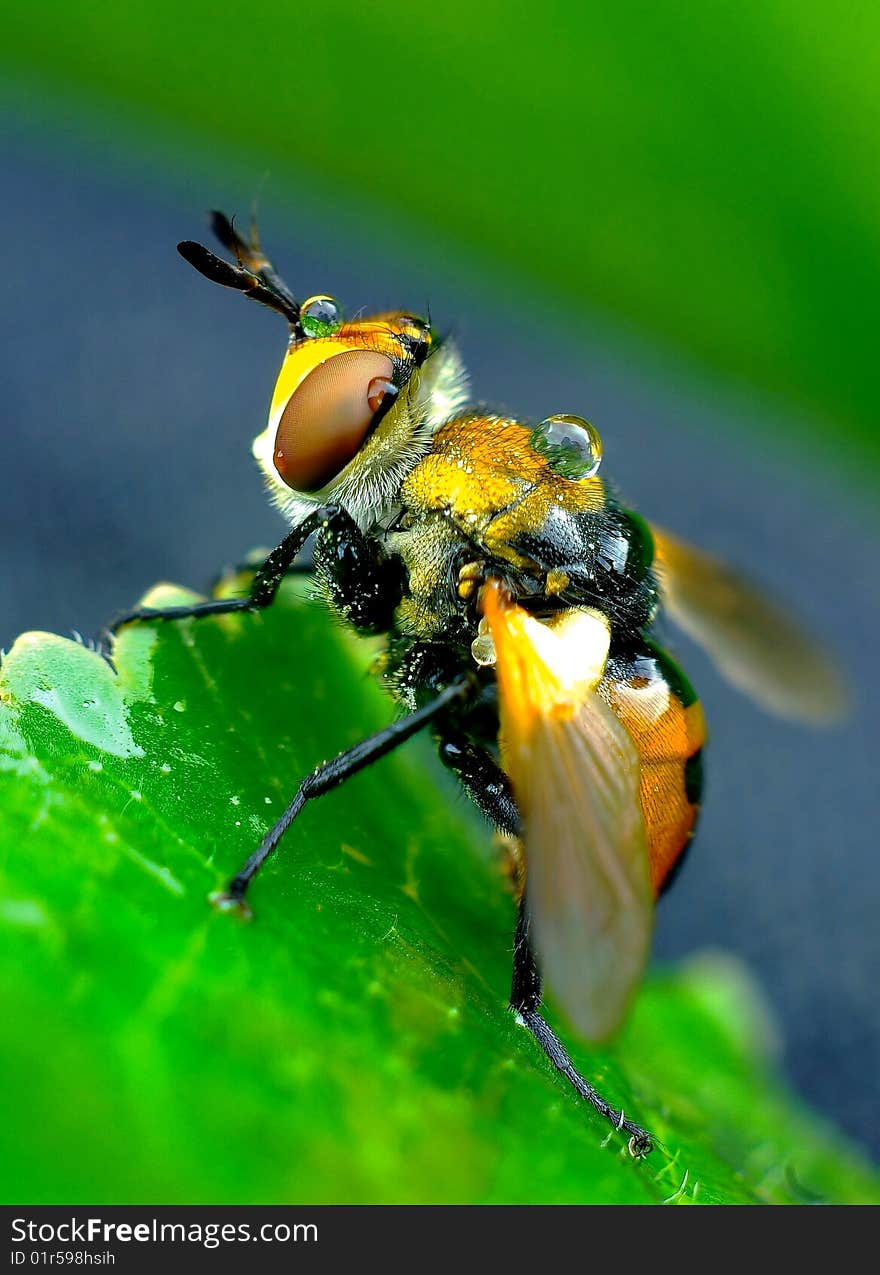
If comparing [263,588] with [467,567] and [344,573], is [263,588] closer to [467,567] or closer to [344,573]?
[344,573]

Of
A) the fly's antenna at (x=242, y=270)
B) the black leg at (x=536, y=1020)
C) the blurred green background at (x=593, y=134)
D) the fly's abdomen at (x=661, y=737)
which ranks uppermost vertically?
the blurred green background at (x=593, y=134)

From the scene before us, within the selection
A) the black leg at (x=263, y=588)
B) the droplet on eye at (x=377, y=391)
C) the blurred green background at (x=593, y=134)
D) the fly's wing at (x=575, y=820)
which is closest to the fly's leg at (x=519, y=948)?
the fly's wing at (x=575, y=820)

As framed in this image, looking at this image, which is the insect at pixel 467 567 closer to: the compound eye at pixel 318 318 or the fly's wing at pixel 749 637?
the compound eye at pixel 318 318

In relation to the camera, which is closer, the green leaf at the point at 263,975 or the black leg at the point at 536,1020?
the green leaf at the point at 263,975

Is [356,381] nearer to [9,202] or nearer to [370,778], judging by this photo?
[370,778]

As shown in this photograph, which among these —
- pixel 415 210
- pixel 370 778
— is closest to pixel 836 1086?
pixel 370 778

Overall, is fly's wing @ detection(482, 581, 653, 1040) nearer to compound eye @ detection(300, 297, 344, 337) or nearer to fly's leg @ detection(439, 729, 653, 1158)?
fly's leg @ detection(439, 729, 653, 1158)

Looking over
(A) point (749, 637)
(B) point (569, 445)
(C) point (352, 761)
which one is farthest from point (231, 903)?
(A) point (749, 637)
